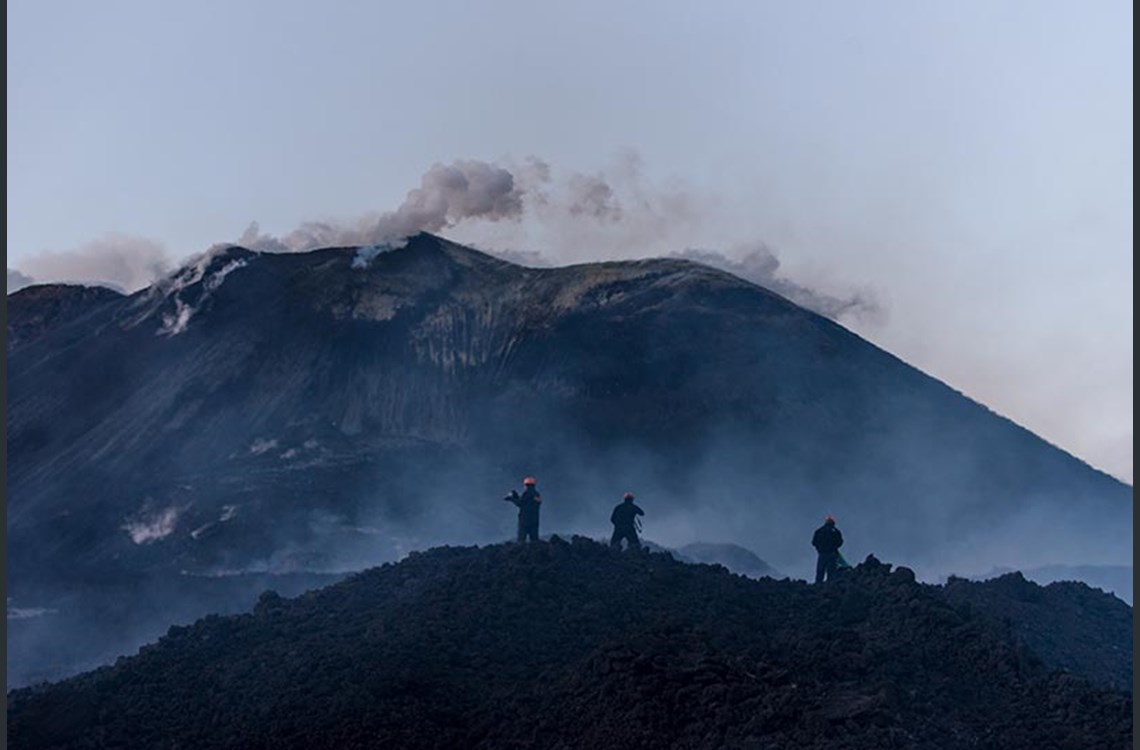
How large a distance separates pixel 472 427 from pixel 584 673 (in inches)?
1537

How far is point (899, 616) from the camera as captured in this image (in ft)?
75.0

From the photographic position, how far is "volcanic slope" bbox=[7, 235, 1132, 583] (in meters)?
50.5

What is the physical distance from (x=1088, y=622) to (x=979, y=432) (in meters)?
35.6

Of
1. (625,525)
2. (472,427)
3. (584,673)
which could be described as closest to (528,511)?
(625,525)

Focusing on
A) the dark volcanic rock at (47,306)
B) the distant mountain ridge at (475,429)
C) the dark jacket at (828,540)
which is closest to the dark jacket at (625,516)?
the dark jacket at (828,540)

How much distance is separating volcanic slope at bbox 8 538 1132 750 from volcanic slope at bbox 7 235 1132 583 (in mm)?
22652

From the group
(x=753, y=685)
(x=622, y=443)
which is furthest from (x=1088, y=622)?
(x=622, y=443)

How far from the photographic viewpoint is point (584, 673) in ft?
67.4

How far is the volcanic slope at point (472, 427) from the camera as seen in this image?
50500 mm

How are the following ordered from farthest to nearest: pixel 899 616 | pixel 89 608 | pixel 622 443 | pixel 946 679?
pixel 622 443, pixel 89 608, pixel 899 616, pixel 946 679

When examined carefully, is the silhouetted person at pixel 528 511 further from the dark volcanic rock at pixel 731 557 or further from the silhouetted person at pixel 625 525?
the dark volcanic rock at pixel 731 557

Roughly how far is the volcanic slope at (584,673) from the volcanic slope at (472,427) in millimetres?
22652

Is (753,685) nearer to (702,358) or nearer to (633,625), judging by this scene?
(633,625)

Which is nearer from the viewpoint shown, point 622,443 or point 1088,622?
point 1088,622
